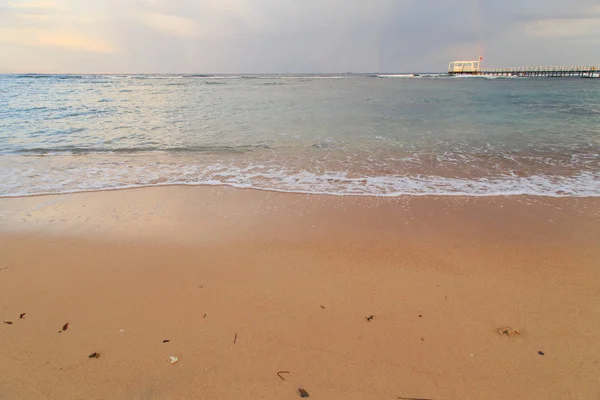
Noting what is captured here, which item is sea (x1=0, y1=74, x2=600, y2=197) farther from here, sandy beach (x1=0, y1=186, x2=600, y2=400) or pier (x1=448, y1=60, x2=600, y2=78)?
Result: pier (x1=448, y1=60, x2=600, y2=78)

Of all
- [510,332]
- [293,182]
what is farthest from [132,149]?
[510,332]

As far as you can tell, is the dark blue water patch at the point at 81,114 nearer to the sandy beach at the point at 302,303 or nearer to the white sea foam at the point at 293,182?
the white sea foam at the point at 293,182

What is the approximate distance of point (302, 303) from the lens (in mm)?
2836

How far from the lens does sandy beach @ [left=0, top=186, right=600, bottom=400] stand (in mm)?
2092

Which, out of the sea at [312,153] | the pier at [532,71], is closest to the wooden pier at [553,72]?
the pier at [532,71]

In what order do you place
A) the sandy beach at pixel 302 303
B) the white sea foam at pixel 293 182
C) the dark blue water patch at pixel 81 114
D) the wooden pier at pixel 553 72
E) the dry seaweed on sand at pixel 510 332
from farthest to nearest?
the wooden pier at pixel 553 72 → the dark blue water patch at pixel 81 114 → the white sea foam at pixel 293 182 → the dry seaweed on sand at pixel 510 332 → the sandy beach at pixel 302 303

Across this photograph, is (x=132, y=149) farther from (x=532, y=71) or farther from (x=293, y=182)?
(x=532, y=71)

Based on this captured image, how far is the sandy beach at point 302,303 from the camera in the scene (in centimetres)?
209

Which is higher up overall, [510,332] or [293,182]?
[293,182]

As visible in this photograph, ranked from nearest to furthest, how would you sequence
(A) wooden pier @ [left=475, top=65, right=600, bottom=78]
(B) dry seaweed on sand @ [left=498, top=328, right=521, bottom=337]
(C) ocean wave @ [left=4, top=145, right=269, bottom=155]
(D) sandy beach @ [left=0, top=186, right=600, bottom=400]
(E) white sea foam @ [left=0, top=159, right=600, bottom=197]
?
(D) sandy beach @ [left=0, top=186, right=600, bottom=400], (B) dry seaweed on sand @ [left=498, top=328, right=521, bottom=337], (E) white sea foam @ [left=0, top=159, right=600, bottom=197], (C) ocean wave @ [left=4, top=145, right=269, bottom=155], (A) wooden pier @ [left=475, top=65, right=600, bottom=78]

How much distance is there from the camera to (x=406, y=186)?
19.8 ft

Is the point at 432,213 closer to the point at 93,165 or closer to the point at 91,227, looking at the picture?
the point at 91,227

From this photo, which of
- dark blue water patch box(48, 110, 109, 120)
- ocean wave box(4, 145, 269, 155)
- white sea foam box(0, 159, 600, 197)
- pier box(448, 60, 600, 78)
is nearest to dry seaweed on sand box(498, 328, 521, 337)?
white sea foam box(0, 159, 600, 197)

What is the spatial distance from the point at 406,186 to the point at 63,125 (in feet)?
44.9
